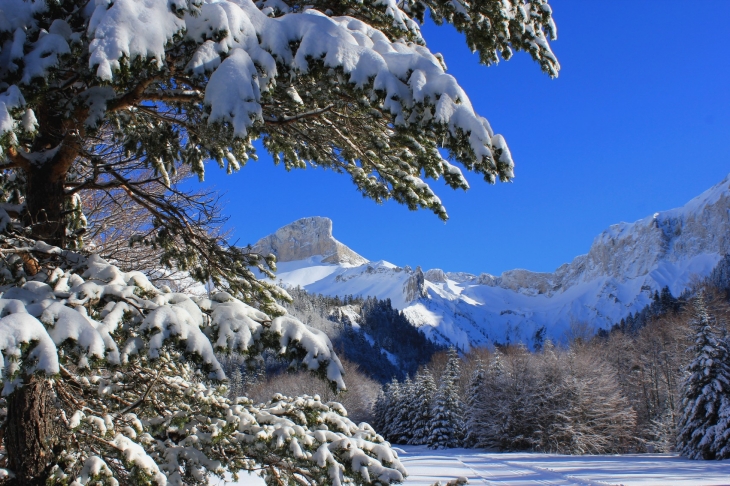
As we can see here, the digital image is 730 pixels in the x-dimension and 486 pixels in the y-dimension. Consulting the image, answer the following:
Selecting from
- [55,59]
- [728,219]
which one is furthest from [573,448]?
[728,219]

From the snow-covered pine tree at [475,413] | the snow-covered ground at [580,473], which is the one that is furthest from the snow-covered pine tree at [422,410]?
the snow-covered ground at [580,473]

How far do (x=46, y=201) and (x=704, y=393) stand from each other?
85.8 ft

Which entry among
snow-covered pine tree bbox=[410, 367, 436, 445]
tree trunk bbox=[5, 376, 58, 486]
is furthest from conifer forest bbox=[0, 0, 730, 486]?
snow-covered pine tree bbox=[410, 367, 436, 445]

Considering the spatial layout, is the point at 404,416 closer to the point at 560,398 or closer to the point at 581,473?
the point at 560,398

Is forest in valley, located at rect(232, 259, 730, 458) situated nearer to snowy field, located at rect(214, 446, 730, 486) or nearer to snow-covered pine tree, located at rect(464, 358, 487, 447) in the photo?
snow-covered pine tree, located at rect(464, 358, 487, 447)

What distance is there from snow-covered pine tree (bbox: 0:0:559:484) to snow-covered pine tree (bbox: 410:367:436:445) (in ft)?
119

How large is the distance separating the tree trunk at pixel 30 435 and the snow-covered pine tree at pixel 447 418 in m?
35.7

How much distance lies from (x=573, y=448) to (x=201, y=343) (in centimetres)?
3108

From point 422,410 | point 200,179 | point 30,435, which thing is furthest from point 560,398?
point 30,435

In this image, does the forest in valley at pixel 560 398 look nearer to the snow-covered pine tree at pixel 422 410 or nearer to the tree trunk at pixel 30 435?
the snow-covered pine tree at pixel 422 410

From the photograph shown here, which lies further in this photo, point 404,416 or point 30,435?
point 404,416

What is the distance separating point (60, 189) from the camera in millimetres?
3502

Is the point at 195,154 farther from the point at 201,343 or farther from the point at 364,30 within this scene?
the point at 201,343

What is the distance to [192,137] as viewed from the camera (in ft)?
14.3
